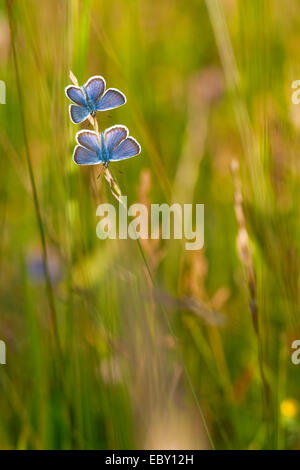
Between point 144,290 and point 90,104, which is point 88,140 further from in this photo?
point 144,290

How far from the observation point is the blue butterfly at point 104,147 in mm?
623

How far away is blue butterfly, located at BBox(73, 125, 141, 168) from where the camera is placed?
2.04 feet

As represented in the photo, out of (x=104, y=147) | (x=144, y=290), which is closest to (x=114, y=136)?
(x=104, y=147)

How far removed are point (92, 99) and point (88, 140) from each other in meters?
0.04

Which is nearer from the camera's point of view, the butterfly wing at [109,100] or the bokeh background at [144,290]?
the butterfly wing at [109,100]

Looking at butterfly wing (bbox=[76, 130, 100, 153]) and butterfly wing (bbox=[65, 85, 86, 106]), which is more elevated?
butterfly wing (bbox=[65, 85, 86, 106])

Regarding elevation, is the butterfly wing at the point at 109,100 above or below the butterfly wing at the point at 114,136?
above

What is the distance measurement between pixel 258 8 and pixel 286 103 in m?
0.55

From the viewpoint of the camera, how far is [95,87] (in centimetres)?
63

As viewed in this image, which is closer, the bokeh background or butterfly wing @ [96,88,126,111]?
butterfly wing @ [96,88,126,111]

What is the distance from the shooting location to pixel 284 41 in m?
1.65

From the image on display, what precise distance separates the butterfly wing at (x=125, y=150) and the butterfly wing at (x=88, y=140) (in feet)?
0.06
